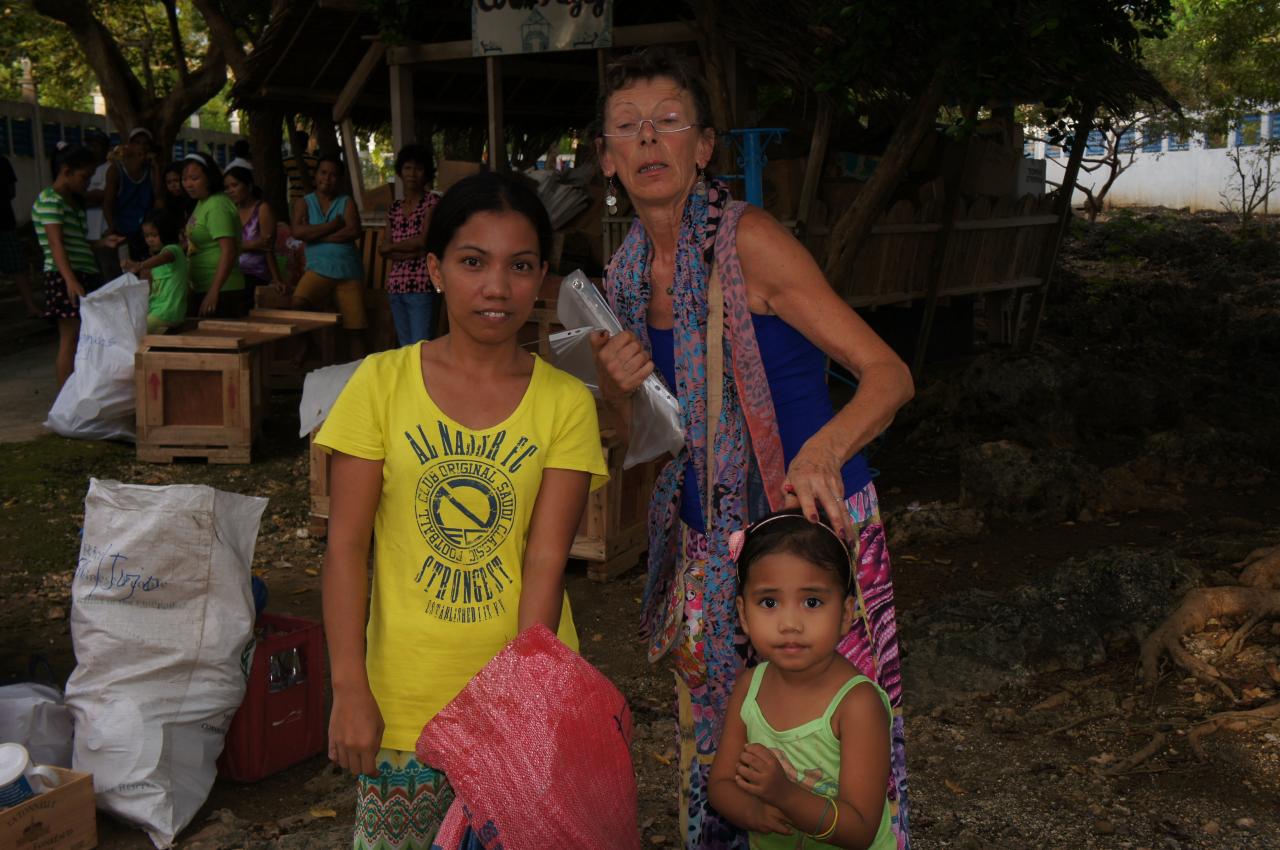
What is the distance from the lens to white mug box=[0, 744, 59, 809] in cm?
313

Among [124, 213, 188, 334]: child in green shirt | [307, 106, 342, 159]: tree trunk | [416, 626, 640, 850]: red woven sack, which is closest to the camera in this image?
[416, 626, 640, 850]: red woven sack

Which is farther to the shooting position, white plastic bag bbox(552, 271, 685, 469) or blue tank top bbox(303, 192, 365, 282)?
blue tank top bbox(303, 192, 365, 282)

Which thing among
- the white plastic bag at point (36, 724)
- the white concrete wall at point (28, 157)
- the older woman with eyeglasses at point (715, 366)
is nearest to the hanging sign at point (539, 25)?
the white plastic bag at point (36, 724)

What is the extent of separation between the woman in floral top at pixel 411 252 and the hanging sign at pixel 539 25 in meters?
1.52

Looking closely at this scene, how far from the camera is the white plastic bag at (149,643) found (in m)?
3.44

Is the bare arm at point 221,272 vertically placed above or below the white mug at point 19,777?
above

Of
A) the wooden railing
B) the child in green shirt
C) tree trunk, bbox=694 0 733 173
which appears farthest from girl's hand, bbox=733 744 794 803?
the child in green shirt

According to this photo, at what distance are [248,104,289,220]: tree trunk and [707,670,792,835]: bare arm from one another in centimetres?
1192

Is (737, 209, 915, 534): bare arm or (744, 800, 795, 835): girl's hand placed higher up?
(737, 209, 915, 534): bare arm

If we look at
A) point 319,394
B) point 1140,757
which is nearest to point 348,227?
point 319,394

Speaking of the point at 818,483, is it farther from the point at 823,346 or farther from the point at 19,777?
the point at 19,777

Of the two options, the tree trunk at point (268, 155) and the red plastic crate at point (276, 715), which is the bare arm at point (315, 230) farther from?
the red plastic crate at point (276, 715)

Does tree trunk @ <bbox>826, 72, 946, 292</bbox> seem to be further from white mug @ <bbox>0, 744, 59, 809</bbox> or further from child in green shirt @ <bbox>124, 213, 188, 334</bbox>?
white mug @ <bbox>0, 744, 59, 809</bbox>

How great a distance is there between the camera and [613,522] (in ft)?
18.2
